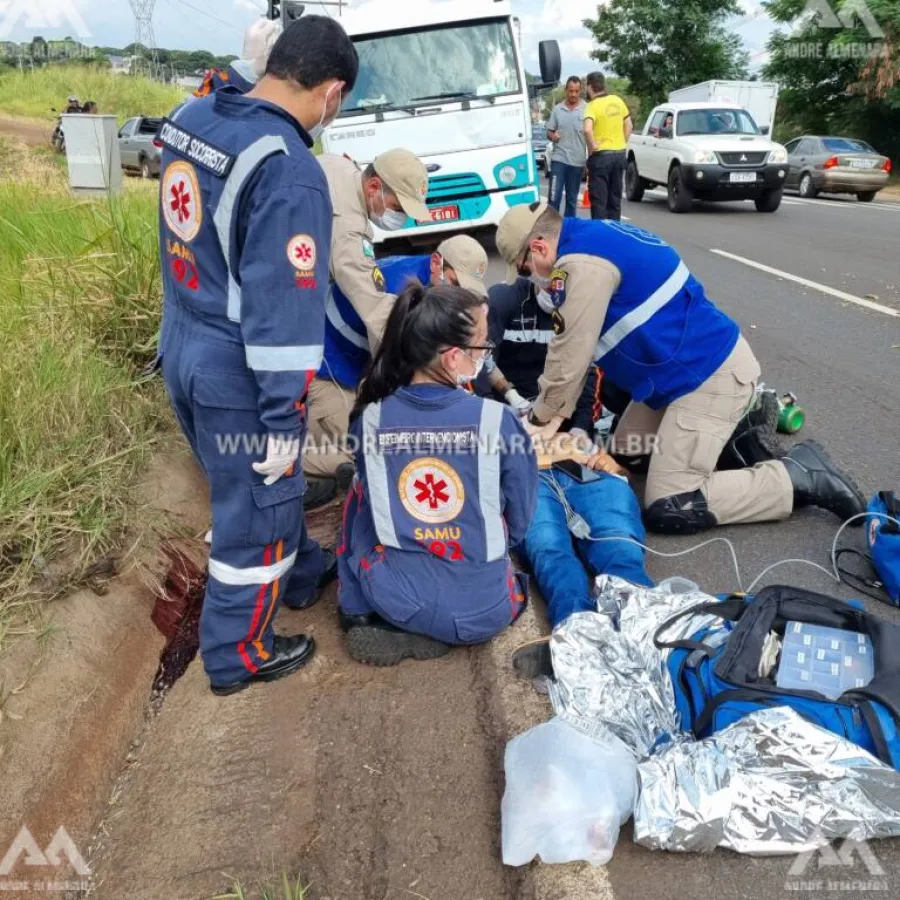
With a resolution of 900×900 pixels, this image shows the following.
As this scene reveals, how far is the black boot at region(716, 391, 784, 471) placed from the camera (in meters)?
3.67

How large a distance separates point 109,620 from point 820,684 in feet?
7.24

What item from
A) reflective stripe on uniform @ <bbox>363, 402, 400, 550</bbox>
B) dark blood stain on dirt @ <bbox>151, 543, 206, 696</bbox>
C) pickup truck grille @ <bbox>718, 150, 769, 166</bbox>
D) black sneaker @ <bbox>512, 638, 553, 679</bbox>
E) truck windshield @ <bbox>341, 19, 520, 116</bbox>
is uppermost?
truck windshield @ <bbox>341, 19, 520, 116</bbox>

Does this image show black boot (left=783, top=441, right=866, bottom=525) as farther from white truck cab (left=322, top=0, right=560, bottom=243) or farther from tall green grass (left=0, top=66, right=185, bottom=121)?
tall green grass (left=0, top=66, right=185, bottom=121)

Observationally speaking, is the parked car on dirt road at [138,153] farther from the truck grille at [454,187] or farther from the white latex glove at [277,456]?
the white latex glove at [277,456]

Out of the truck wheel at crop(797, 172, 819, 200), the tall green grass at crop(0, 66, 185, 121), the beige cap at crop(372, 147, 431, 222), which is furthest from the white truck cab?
the tall green grass at crop(0, 66, 185, 121)

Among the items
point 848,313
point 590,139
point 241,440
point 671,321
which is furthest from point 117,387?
point 590,139

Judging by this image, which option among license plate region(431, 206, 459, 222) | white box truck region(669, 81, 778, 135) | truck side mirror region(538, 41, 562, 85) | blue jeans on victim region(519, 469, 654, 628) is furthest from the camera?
white box truck region(669, 81, 778, 135)

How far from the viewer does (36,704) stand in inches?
89.1

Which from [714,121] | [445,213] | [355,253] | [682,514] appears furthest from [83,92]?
[682,514]

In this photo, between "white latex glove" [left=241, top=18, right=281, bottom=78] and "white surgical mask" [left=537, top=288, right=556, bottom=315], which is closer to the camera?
"white latex glove" [left=241, top=18, right=281, bottom=78]

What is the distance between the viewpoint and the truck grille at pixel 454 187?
8055 mm

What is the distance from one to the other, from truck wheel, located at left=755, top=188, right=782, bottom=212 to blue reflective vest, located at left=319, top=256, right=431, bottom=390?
39.1 feet

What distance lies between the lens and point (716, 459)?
3488 millimetres

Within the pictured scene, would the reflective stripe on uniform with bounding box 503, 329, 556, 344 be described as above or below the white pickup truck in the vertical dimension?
below
